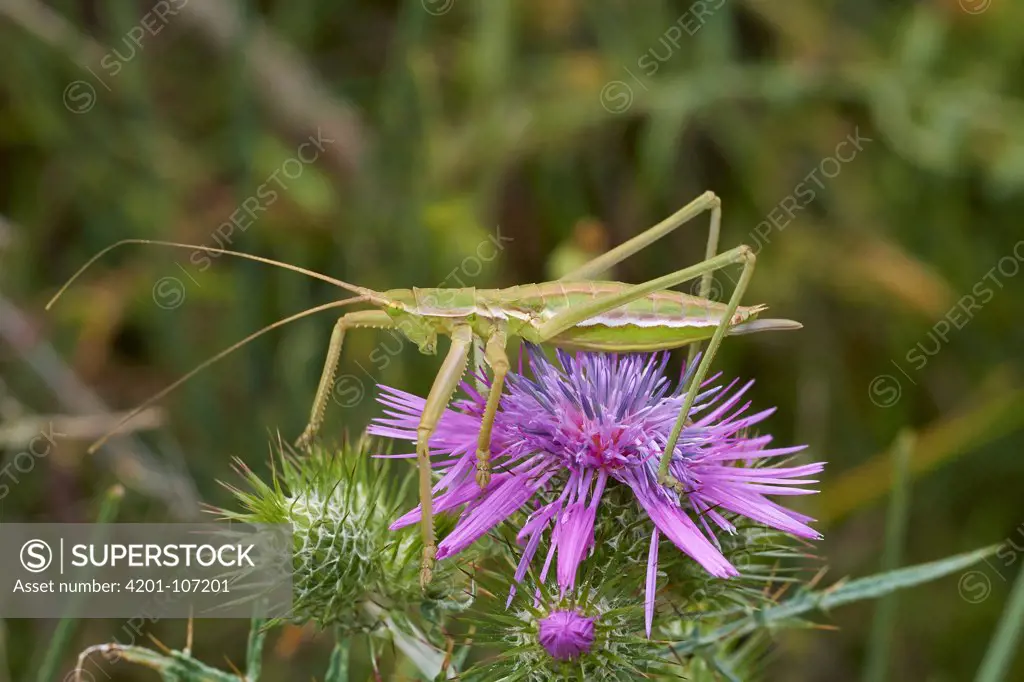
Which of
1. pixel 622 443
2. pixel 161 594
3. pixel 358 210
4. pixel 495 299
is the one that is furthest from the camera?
pixel 358 210

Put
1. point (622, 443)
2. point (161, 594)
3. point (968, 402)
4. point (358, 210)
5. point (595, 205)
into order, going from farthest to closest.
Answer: point (595, 205) → point (358, 210) → point (968, 402) → point (161, 594) → point (622, 443)

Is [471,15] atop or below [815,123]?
atop

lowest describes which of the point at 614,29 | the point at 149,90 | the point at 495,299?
the point at 495,299

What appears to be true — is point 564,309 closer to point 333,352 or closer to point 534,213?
point 333,352

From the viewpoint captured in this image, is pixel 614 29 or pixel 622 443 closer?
pixel 622 443

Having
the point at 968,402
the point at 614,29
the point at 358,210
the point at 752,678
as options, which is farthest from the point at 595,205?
the point at 752,678

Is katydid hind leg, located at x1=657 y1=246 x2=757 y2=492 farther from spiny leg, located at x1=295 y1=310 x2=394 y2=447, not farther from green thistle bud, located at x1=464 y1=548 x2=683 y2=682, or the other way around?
spiny leg, located at x1=295 y1=310 x2=394 y2=447

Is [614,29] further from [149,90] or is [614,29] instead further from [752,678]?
[752,678]

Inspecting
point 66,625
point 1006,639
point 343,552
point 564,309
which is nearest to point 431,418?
point 343,552
